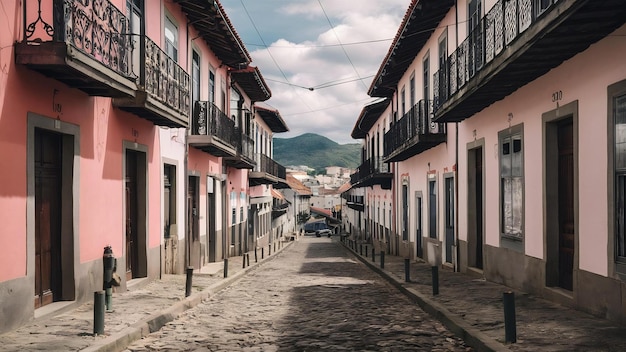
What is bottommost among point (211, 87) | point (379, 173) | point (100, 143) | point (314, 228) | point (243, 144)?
point (314, 228)

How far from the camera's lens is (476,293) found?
1148 cm

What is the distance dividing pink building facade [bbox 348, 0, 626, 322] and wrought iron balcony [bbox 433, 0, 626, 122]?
0.03 metres

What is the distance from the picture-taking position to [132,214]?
1327cm

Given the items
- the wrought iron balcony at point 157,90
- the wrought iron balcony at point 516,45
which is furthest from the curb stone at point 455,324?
the wrought iron balcony at point 157,90

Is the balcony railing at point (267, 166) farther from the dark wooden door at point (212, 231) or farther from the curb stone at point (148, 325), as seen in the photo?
the curb stone at point (148, 325)

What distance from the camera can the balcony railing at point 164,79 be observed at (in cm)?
1216

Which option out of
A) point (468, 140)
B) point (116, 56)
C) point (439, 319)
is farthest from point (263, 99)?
point (439, 319)

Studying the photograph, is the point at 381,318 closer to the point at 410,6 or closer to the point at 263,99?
the point at 410,6

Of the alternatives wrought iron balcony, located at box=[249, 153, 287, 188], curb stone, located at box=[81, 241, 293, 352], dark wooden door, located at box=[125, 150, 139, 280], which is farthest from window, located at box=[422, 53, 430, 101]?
wrought iron balcony, located at box=[249, 153, 287, 188]

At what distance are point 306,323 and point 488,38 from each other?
21.9ft

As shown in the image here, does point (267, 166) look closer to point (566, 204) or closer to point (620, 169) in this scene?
point (566, 204)

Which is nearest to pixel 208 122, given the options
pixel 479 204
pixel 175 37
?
pixel 175 37

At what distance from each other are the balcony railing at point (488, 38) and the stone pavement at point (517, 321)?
158 inches

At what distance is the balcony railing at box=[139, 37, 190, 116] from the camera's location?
39.9ft
